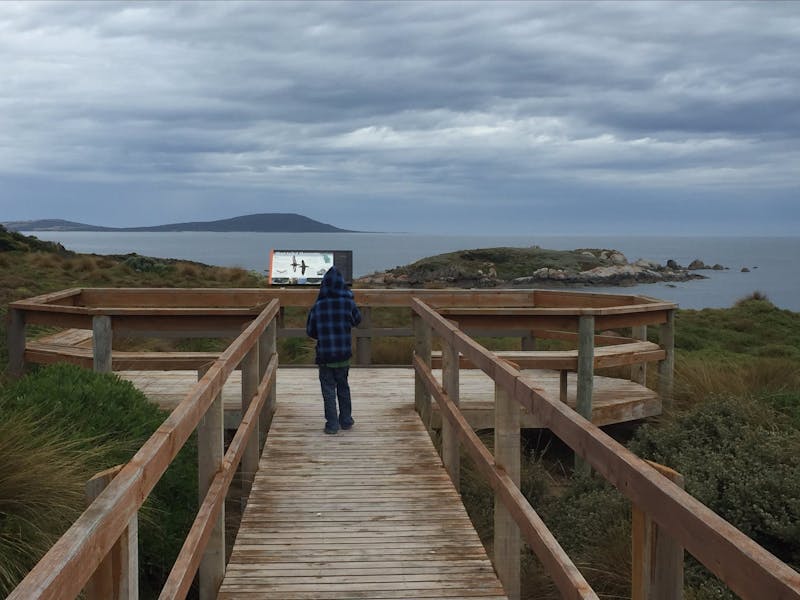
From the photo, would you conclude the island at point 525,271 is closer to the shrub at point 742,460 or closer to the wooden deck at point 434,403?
the wooden deck at point 434,403

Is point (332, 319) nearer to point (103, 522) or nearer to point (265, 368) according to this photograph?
point (265, 368)

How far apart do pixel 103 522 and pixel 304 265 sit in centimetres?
990

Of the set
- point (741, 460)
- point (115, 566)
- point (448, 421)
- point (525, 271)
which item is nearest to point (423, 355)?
point (448, 421)

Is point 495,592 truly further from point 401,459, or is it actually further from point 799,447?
point 799,447

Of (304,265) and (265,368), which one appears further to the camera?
(304,265)

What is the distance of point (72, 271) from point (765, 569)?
87.9 feet

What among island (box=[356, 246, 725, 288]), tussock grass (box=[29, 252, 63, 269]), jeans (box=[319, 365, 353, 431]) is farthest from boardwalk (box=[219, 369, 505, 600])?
island (box=[356, 246, 725, 288])

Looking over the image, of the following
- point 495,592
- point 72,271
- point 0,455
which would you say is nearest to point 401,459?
point 495,592

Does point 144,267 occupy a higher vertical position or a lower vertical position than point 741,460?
higher

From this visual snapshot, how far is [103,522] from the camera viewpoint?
2.01 metres

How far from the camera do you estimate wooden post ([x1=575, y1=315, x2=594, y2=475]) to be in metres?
7.86

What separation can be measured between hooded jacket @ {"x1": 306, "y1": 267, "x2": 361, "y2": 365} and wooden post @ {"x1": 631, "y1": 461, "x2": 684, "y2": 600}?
517 centimetres

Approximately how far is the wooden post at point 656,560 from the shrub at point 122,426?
322 centimetres

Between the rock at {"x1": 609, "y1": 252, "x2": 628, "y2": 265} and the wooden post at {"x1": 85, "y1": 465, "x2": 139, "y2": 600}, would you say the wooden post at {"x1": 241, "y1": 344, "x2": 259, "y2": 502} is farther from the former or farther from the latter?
the rock at {"x1": 609, "y1": 252, "x2": 628, "y2": 265}
